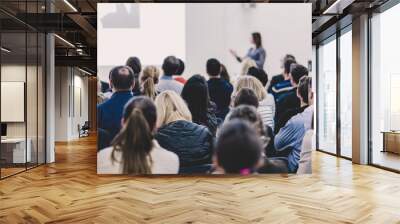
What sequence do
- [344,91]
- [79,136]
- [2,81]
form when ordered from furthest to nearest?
[79,136]
[344,91]
[2,81]

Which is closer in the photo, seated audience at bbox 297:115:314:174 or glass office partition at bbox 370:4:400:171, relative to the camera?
seated audience at bbox 297:115:314:174

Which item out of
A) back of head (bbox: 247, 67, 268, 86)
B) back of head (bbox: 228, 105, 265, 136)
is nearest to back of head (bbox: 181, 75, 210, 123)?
back of head (bbox: 228, 105, 265, 136)

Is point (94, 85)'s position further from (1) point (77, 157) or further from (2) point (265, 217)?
(2) point (265, 217)

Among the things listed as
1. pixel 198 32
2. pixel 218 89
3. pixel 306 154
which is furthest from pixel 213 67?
pixel 306 154

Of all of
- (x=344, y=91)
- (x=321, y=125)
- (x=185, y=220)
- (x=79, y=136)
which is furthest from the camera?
(x=79, y=136)

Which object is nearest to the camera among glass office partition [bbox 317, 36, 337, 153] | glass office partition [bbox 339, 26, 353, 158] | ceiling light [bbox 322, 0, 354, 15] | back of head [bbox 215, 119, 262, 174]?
back of head [bbox 215, 119, 262, 174]

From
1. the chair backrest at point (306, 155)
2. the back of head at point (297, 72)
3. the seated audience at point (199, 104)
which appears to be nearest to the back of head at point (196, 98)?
the seated audience at point (199, 104)

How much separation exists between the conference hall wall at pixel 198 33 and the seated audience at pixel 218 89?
10 centimetres

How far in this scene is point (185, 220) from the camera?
380cm

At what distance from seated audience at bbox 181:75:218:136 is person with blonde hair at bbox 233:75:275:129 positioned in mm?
498

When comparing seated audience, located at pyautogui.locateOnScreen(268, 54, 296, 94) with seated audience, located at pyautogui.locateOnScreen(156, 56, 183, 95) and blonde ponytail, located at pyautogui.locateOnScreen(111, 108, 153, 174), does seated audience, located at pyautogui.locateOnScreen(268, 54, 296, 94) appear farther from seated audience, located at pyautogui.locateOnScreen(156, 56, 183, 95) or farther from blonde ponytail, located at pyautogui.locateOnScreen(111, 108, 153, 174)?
blonde ponytail, located at pyautogui.locateOnScreen(111, 108, 153, 174)

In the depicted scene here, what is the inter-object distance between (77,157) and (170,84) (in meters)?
4.23

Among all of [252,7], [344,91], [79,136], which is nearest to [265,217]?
[252,7]

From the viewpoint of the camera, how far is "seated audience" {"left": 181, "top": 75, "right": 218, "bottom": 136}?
634 centimetres
